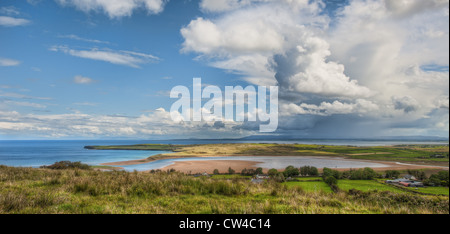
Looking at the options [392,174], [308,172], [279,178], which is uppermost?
[279,178]

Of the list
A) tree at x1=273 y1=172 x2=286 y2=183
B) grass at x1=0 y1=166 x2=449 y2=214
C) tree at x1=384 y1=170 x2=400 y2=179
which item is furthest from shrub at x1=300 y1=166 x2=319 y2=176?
grass at x1=0 y1=166 x2=449 y2=214

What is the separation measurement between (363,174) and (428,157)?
213ft

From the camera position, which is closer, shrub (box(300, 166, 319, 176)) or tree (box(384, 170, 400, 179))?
shrub (box(300, 166, 319, 176))

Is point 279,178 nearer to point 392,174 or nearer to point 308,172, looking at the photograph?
point 308,172

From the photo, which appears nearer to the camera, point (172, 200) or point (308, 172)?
point (172, 200)

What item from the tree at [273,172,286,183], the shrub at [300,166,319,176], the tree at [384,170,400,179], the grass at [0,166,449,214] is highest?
the grass at [0,166,449,214]

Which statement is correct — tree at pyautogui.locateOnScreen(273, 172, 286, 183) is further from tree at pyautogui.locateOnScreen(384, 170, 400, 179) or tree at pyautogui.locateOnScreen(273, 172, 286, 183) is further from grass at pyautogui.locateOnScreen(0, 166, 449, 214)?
tree at pyautogui.locateOnScreen(384, 170, 400, 179)

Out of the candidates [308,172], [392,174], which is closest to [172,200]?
[308,172]

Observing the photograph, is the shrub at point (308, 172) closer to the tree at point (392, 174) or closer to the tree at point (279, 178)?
the tree at point (279, 178)

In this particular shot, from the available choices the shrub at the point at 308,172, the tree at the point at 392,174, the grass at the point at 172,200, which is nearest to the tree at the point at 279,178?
the grass at the point at 172,200

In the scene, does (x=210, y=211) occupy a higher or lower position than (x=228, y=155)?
higher
